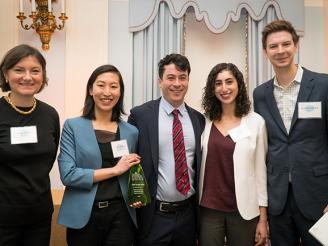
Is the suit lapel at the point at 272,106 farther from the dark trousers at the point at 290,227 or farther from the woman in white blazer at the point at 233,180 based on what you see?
the dark trousers at the point at 290,227

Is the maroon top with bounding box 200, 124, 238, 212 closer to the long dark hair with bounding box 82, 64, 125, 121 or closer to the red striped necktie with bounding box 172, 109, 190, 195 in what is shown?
the red striped necktie with bounding box 172, 109, 190, 195

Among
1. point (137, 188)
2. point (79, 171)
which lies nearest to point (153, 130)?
point (137, 188)

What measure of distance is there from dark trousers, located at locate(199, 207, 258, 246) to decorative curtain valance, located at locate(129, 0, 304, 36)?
204 centimetres

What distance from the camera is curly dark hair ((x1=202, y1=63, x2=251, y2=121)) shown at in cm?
209

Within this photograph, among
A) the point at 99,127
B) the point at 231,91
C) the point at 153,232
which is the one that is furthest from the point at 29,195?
the point at 231,91

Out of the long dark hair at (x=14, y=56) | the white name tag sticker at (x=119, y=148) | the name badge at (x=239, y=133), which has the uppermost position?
the long dark hair at (x=14, y=56)

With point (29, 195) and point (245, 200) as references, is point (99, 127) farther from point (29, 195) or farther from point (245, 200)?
point (245, 200)

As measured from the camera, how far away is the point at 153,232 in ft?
6.28

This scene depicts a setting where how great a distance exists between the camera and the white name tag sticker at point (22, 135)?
1.59 meters

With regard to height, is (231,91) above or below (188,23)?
below

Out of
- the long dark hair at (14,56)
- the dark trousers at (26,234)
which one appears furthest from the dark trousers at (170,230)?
the long dark hair at (14,56)

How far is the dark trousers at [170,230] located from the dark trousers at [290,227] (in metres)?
0.51

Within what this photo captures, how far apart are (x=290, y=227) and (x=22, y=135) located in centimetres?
158

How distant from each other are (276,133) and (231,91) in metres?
0.38
